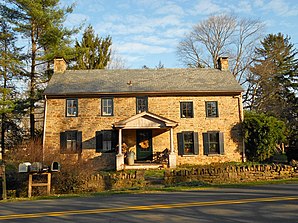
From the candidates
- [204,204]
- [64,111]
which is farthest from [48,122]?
[204,204]

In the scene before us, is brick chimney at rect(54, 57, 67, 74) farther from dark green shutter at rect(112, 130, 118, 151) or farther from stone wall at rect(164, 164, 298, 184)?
stone wall at rect(164, 164, 298, 184)

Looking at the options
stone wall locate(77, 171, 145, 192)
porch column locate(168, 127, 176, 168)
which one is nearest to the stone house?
porch column locate(168, 127, 176, 168)

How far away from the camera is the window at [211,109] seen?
20.9 meters

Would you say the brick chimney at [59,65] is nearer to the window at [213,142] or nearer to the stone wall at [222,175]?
the window at [213,142]

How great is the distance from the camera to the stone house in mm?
20359

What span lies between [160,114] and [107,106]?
3824mm

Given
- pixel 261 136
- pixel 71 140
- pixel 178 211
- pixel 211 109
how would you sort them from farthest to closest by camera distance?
pixel 211 109 < pixel 71 140 < pixel 261 136 < pixel 178 211

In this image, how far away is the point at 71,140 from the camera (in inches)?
806

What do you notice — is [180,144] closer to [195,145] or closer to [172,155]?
[195,145]

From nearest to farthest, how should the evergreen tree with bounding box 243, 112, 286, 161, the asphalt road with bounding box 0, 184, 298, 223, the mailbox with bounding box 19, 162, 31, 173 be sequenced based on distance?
1. the asphalt road with bounding box 0, 184, 298, 223
2. the mailbox with bounding box 19, 162, 31, 173
3. the evergreen tree with bounding box 243, 112, 286, 161

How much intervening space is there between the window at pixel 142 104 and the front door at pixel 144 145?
5.11 ft

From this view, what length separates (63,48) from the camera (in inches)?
976

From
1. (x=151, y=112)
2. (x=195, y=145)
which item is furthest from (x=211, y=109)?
(x=151, y=112)

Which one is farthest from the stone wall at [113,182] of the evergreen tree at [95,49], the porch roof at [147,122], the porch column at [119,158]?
the evergreen tree at [95,49]
